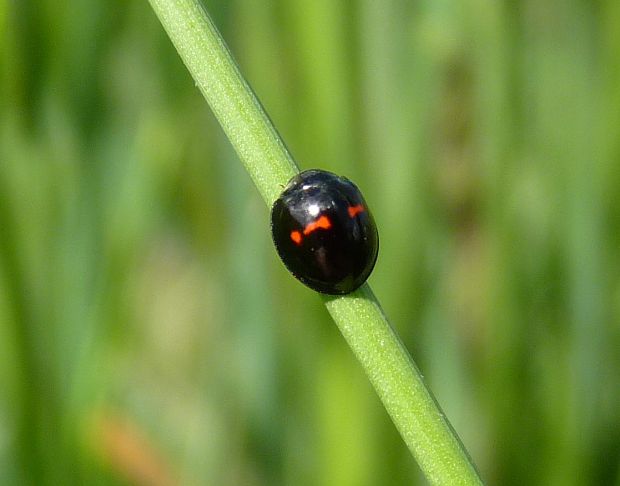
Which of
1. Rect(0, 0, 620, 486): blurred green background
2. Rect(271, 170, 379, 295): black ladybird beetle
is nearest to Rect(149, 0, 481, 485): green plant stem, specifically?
Rect(271, 170, 379, 295): black ladybird beetle

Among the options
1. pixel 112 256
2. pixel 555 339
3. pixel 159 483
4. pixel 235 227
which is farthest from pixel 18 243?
pixel 555 339

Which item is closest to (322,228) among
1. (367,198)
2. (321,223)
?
(321,223)

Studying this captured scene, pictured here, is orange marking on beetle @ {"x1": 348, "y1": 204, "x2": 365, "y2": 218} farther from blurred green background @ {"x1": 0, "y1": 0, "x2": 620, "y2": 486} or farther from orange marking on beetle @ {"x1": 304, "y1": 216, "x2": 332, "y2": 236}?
blurred green background @ {"x1": 0, "y1": 0, "x2": 620, "y2": 486}

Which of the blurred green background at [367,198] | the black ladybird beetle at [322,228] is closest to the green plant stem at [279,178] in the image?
the black ladybird beetle at [322,228]

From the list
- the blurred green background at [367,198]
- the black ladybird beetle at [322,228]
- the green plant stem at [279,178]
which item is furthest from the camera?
the blurred green background at [367,198]

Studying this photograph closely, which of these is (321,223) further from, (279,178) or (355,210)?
(279,178)

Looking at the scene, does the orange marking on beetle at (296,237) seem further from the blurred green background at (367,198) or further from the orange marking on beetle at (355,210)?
the blurred green background at (367,198)
